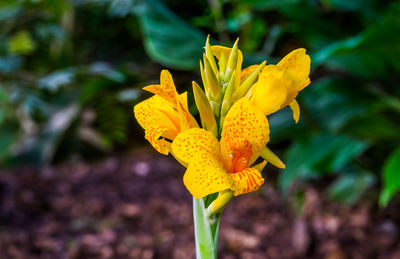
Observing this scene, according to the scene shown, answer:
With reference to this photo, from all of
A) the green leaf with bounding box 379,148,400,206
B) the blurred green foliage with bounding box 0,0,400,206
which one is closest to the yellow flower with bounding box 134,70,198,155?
the blurred green foliage with bounding box 0,0,400,206

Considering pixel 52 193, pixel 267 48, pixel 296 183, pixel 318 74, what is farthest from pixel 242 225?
pixel 318 74

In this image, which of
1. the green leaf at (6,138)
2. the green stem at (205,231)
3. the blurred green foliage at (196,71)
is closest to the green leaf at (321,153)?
the blurred green foliage at (196,71)

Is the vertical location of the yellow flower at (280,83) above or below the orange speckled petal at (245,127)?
above

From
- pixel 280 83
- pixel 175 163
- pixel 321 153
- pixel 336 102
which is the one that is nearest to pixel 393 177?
pixel 321 153

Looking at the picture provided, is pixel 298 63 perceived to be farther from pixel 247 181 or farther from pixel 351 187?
pixel 351 187

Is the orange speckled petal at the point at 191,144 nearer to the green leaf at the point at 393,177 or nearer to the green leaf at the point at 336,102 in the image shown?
the green leaf at the point at 393,177

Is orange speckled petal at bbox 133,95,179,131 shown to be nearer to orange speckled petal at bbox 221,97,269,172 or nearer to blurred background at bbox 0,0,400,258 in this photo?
orange speckled petal at bbox 221,97,269,172
